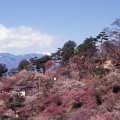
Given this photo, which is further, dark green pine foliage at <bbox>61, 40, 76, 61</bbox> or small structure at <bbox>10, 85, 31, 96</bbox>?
dark green pine foliage at <bbox>61, 40, 76, 61</bbox>

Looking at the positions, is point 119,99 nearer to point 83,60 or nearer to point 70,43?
point 83,60

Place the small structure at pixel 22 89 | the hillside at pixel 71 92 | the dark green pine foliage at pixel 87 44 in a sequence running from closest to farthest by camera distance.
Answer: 1. the hillside at pixel 71 92
2. the small structure at pixel 22 89
3. the dark green pine foliage at pixel 87 44

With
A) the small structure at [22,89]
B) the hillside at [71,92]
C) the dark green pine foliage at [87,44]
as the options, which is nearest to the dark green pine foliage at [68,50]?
the dark green pine foliage at [87,44]

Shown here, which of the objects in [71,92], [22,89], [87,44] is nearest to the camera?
[71,92]

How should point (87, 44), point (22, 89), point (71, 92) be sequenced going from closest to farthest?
point (71, 92)
point (22, 89)
point (87, 44)

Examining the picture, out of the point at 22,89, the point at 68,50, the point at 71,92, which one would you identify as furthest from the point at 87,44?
the point at 71,92

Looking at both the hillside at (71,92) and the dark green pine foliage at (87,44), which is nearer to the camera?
the hillside at (71,92)

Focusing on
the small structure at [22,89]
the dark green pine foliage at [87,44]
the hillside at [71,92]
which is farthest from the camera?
the dark green pine foliage at [87,44]

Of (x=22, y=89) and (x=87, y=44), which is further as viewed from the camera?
(x=87, y=44)

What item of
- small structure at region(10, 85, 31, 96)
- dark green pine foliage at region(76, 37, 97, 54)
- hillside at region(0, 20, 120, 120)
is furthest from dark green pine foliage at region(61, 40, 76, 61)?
small structure at region(10, 85, 31, 96)

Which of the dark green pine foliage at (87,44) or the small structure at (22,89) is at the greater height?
the dark green pine foliage at (87,44)

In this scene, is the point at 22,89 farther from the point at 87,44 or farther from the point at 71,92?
the point at 87,44

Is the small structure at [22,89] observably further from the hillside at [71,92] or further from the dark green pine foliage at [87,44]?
the dark green pine foliage at [87,44]

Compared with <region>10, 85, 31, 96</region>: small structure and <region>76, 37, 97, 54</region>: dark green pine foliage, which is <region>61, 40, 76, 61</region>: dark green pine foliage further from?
<region>10, 85, 31, 96</region>: small structure
